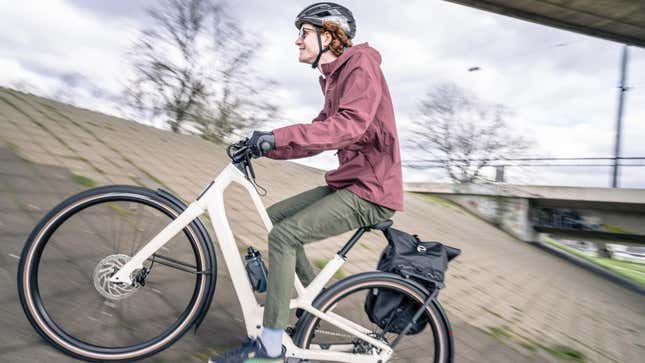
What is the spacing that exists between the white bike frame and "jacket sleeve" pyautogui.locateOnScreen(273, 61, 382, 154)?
423 mm

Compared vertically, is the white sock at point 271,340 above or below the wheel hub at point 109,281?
below

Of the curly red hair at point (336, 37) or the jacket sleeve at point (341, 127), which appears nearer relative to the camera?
the jacket sleeve at point (341, 127)

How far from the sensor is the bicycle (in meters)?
2.35

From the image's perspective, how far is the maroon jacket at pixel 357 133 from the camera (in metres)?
2.20

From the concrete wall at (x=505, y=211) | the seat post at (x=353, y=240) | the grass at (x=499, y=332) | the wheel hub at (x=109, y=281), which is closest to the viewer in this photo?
the wheel hub at (x=109, y=281)

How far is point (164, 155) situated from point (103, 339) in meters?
5.51

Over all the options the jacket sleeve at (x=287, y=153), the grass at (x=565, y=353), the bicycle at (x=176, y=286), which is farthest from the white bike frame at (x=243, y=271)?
the grass at (x=565, y=353)

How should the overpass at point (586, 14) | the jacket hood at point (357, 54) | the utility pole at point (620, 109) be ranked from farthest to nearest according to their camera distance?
the overpass at point (586, 14) → the utility pole at point (620, 109) → the jacket hood at point (357, 54)

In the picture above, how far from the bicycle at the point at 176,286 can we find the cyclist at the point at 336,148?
0.43 ft

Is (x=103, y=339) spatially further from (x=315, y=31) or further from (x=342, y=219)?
(x=315, y=31)

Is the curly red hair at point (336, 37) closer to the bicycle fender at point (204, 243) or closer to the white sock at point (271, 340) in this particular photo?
the bicycle fender at point (204, 243)

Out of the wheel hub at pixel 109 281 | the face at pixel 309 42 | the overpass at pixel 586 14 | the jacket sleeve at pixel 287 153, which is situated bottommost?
the wheel hub at pixel 109 281

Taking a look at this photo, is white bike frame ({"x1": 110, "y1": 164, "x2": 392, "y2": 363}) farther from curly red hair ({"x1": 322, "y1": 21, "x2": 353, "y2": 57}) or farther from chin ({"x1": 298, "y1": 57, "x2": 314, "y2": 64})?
curly red hair ({"x1": 322, "y1": 21, "x2": 353, "y2": 57})

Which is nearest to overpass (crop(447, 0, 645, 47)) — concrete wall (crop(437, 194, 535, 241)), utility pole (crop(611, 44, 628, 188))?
utility pole (crop(611, 44, 628, 188))
